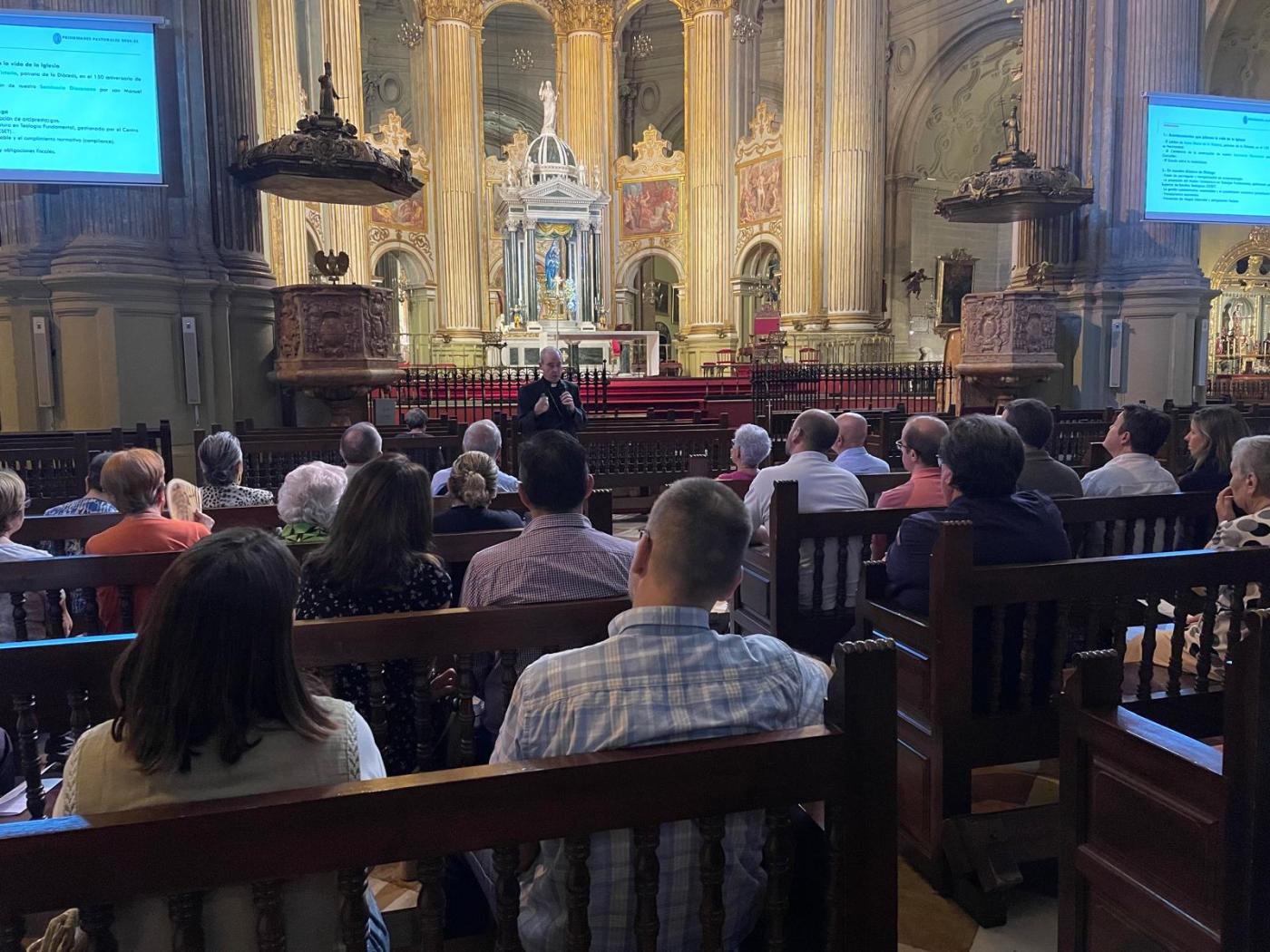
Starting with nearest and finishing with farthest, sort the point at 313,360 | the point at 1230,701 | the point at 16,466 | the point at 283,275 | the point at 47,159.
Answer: the point at 1230,701 → the point at 16,466 → the point at 47,159 → the point at 313,360 → the point at 283,275

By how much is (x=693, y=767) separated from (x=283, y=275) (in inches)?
501

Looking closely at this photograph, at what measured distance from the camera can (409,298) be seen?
20.8 m

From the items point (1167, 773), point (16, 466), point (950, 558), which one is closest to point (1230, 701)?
point (1167, 773)

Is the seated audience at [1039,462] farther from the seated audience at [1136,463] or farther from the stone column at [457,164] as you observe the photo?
the stone column at [457,164]

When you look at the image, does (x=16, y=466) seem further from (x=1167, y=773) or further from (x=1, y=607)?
(x=1167, y=773)

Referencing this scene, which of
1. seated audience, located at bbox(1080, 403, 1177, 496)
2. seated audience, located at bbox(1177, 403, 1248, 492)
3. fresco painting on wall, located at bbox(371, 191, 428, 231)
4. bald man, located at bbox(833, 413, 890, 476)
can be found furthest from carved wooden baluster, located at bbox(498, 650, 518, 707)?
fresco painting on wall, located at bbox(371, 191, 428, 231)

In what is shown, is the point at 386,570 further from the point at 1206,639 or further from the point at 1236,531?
the point at 1236,531

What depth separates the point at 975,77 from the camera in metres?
20.3

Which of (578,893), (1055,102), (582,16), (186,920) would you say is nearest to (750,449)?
(578,893)

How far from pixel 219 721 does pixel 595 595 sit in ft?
4.01

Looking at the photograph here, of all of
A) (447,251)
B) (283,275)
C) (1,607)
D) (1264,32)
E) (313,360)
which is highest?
(1264,32)

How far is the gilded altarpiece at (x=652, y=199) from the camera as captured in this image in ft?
70.8

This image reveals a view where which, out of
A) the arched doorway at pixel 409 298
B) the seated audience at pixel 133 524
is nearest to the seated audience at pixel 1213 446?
the seated audience at pixel 133 524

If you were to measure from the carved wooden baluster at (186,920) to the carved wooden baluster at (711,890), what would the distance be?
63 centimetres
